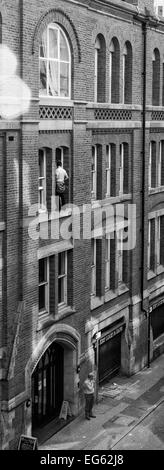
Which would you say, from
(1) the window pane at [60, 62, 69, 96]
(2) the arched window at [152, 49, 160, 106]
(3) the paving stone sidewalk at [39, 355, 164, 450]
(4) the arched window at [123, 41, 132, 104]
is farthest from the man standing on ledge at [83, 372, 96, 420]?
(2) the arched window at [152, 49, 160, 106]

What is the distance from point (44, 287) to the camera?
70.5 ft

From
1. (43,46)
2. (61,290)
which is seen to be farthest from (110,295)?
(43,46)

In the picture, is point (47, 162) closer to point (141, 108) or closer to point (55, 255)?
point (55, 255)

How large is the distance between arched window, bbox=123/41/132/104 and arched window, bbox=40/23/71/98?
4.48 meters

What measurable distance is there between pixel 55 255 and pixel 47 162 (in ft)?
8.95

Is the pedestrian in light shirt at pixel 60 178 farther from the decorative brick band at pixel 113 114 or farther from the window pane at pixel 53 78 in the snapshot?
the decorative brick band at pixel 113 114

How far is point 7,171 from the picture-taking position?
731 inches

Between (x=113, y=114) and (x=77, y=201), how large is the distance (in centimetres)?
390

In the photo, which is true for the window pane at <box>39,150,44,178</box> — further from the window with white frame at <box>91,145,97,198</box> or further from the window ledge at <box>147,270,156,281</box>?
the window ledge at <box>147,270,156,281</box>

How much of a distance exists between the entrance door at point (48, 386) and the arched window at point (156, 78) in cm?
1096

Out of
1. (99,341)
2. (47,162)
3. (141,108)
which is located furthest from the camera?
(141,108)

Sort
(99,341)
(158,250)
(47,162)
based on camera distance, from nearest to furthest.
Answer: (47,162), (99,341), (158,250)

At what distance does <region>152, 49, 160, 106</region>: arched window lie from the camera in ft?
91.2

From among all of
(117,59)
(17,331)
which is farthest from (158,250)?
(17,331)
